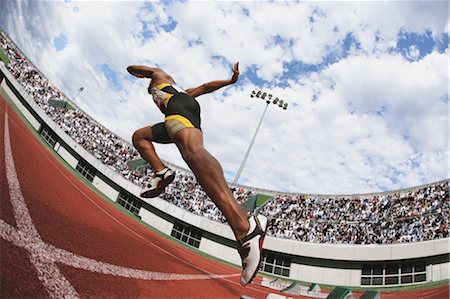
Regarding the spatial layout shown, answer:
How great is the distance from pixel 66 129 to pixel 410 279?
96.1 feet

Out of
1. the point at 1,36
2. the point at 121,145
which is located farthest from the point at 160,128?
the point at 1,36

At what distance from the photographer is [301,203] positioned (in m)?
26.0

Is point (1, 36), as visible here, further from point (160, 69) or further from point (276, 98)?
point (160, 69)

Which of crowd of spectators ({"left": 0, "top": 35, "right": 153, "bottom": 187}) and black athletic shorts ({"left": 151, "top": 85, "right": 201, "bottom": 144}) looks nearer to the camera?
black athletic shorts ({"left": 151, "top": 85, "right": 201, "bottom": 144})

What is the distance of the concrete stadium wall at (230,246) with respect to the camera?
16375 mm

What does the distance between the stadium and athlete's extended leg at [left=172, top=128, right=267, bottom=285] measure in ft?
4.84

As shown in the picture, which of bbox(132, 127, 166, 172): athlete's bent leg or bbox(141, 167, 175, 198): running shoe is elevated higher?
bbox(132, 127, 166, 172): athlete's bent leg

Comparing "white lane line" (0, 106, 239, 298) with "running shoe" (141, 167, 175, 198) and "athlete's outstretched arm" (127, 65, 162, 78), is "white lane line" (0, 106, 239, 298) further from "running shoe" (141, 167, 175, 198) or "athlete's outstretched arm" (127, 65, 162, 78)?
"athlete's outstretched arm" (127, 65, 162, 78)

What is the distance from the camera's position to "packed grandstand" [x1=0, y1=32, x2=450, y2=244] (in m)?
18.4

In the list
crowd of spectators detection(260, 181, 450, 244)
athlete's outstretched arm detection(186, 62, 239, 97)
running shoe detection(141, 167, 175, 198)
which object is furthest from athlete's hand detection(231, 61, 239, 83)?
crowd of spectators detection(260, 181, 450, 244)

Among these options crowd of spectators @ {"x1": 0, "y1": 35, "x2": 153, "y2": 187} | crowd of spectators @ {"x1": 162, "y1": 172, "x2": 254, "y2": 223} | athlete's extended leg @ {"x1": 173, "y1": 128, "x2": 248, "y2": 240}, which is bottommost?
athlete's extended leg @ {"x1": 173, "y1": 128, "x2": 248, "y2": 240}

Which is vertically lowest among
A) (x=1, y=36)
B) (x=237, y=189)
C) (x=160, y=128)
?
(x=160, y=128)

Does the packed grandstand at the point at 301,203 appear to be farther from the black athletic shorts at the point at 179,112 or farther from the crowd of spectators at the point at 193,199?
the black athletic shorts at the point at 179,112

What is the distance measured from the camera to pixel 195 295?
472cm
